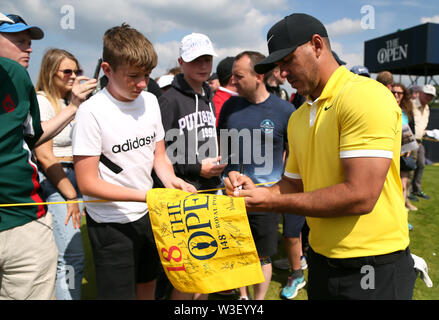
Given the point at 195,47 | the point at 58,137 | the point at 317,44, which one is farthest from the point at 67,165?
the point at 317,44

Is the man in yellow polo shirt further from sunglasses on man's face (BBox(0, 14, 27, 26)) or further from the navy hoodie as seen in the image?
sunglasses on man's face (BBox(0, 14, 27, 26))

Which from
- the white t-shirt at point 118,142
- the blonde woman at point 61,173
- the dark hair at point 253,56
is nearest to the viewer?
the white t-shirt at point 118,142

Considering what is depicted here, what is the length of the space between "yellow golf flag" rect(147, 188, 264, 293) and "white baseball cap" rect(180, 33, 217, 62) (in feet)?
5.15

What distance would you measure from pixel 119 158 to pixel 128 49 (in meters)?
0.73

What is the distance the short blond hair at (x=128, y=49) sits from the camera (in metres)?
2.02

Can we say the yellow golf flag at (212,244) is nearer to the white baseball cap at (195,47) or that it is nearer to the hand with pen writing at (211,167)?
the hand with pen writing at (211,167)

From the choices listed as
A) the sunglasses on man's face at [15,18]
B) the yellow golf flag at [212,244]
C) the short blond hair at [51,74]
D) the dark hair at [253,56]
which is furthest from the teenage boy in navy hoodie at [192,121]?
the sunglasses on man's face at [15,18]

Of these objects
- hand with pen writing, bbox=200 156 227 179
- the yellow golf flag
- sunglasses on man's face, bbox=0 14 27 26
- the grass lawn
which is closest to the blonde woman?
sunglasses on man's face, bbox=0 14 27 26

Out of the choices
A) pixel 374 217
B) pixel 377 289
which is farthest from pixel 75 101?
pixel 377 289

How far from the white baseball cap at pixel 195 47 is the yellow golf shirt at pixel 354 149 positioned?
1.46 metres

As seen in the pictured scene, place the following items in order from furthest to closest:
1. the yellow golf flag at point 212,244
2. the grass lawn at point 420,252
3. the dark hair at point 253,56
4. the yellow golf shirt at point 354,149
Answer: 1. the grass lawn at point 420,252
2. the dark hair at point 253,56
3. the yellow golf flag at point 212,244
4. the yellow golf shirt at point 354,149

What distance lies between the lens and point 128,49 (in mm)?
2016

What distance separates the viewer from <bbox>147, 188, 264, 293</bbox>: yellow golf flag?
1.81 metres
